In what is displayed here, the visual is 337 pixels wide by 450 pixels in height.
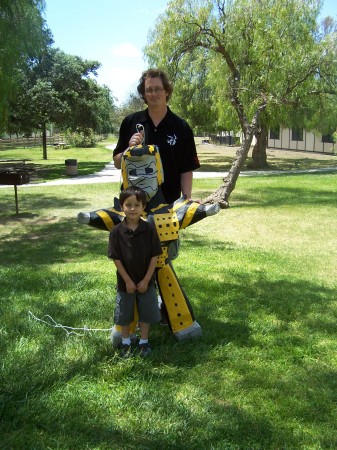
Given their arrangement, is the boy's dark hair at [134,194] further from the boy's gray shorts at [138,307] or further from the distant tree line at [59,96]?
the distant tree line at [59,96]

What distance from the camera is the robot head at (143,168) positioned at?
3203mm

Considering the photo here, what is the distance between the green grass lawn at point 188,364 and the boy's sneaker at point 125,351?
5 centimetres

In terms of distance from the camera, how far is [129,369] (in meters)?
2.97

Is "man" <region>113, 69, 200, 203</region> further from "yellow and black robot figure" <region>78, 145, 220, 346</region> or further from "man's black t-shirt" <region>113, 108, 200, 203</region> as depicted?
"yellow and black robot figure" <region>78, 145, 220, 346</region>

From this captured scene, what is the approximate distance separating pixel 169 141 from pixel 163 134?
0.06m

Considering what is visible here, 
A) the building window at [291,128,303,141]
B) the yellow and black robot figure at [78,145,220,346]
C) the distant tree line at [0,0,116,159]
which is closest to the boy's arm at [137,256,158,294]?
the yellow and black robot figure at [78,145,220,346]

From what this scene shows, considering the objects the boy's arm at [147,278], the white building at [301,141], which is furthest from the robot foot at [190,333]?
the white building at [301,141]

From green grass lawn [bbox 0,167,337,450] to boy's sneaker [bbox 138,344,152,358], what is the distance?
1.9 inches

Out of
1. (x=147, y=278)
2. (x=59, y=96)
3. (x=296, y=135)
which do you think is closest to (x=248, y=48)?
(x=147, y=278)

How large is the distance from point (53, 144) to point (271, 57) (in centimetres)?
3861

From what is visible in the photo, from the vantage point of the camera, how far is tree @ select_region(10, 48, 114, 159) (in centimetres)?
2169

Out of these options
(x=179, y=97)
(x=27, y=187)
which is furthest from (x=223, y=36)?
(x=179, y=97)

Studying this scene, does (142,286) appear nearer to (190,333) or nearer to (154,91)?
(190,333)

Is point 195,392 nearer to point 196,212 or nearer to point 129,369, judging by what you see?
point 129,369
